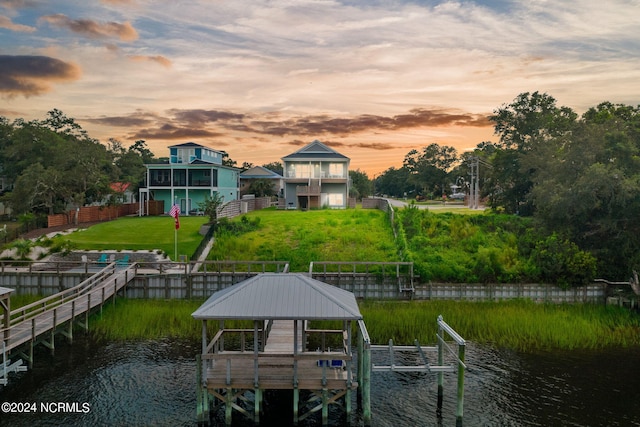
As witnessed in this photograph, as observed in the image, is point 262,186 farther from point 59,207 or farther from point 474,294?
point 474,294

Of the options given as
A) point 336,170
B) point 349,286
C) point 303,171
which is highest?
point 336,170

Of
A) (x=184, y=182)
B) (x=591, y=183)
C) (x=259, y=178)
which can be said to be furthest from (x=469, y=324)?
(x=259, y=178)

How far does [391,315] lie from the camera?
26.4m

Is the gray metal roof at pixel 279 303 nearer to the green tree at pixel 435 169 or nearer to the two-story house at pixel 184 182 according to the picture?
the two-story house at pixel 184 182

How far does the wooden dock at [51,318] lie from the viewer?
63.9ft

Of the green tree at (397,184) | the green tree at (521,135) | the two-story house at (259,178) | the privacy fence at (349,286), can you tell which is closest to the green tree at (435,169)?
the green tree at (397,184)

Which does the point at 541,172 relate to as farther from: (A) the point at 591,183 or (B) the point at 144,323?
(B) the point at 144,323

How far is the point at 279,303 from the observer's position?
16391 millimetres

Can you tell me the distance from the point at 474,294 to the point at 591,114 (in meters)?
24.3

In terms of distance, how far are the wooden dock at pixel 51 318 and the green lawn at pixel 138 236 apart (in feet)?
21.7

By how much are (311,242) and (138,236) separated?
16.2 m

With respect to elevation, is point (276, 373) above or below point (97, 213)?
below

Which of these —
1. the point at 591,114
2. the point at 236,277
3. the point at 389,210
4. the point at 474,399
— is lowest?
the point at 474,399

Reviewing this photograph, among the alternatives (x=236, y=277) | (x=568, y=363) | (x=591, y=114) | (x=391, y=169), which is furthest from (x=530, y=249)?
(x=391, y=169)
